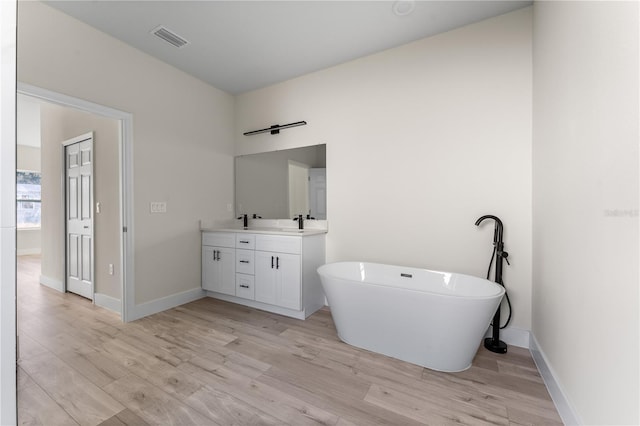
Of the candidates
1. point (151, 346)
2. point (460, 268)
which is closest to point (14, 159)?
point (151, 346)

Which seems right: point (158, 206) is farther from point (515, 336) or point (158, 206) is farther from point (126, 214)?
point (515, 336)

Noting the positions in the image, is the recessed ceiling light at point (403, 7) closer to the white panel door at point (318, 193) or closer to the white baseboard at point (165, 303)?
the white panel door at point (318, 193)

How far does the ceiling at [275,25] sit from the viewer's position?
2.07 metres

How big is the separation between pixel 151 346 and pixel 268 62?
2.85 metres

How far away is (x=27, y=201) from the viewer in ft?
21.5

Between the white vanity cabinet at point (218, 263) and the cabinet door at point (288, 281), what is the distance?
631mm

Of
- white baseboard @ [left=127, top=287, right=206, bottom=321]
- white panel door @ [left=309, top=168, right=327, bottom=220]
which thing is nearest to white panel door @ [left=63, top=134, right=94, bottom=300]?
white baseboard @ [left=127, top=287, right=206, bottom=321]

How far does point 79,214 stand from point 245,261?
227 centimetres

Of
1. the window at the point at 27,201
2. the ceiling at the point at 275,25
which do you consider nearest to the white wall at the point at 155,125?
the ceiling at the point at 275,25

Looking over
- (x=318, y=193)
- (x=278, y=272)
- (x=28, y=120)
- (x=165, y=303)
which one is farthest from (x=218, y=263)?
(x=28, y=120)

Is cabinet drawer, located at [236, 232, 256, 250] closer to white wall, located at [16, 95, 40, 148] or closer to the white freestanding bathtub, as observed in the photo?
the white freestanding bathtub

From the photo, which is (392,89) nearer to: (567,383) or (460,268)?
(460,268)

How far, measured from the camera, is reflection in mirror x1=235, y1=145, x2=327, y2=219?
10.1 feet

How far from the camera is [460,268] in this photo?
2.29 m
